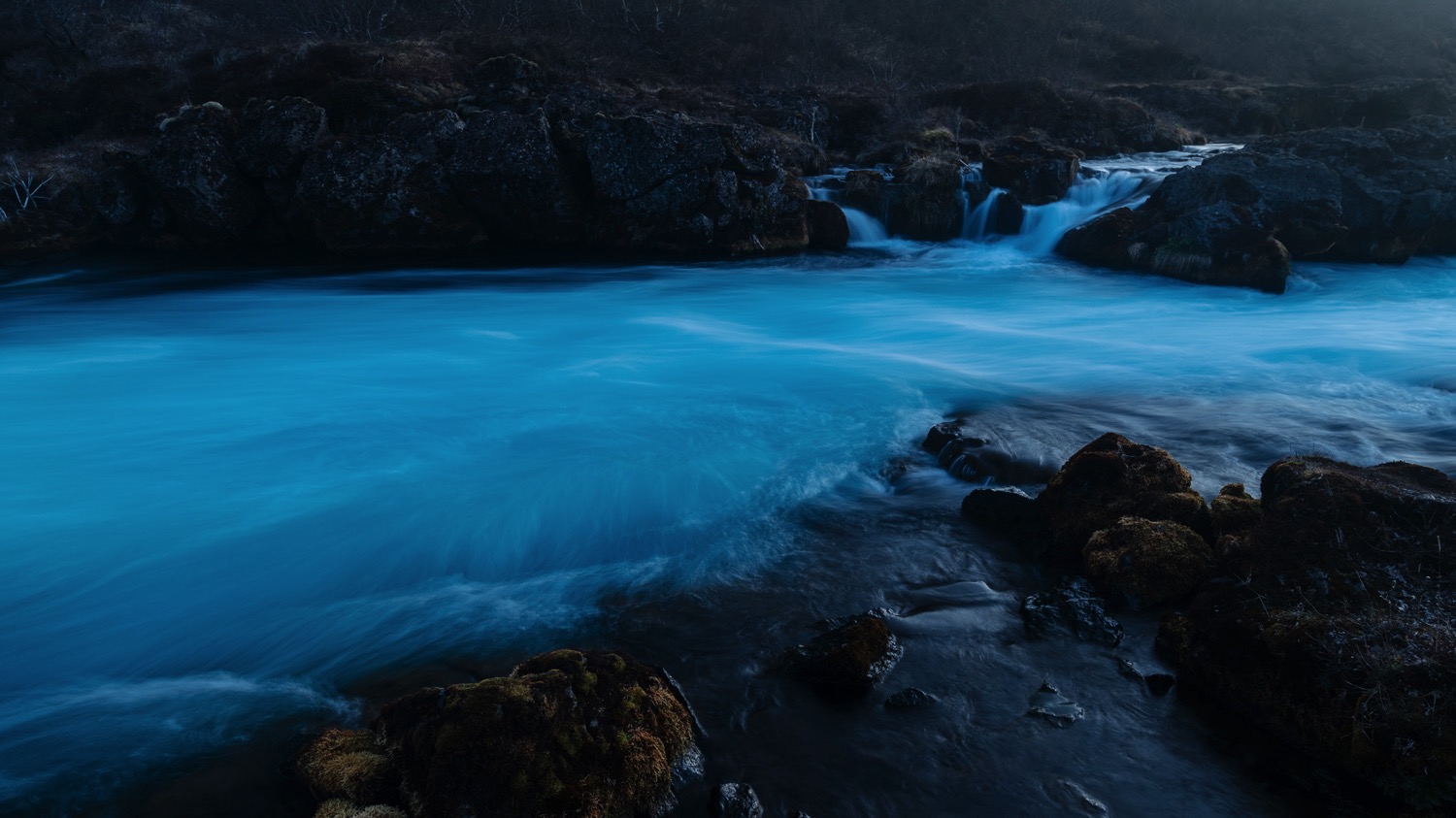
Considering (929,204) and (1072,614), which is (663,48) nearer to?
(929,204)

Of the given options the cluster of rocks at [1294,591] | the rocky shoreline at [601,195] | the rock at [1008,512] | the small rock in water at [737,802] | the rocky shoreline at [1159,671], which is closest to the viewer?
the rocky shoreline at [1159,671]

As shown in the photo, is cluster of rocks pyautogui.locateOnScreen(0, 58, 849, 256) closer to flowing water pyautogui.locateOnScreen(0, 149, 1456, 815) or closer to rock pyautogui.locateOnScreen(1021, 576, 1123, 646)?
flowing water pyautogui.locateOnScreen(0, 149, 1456, 815)

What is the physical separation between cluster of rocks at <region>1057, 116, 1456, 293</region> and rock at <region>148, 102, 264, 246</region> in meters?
18.1

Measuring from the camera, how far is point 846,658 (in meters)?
4.69

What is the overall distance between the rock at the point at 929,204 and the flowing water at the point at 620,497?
4.35 metres

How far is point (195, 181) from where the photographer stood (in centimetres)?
1703

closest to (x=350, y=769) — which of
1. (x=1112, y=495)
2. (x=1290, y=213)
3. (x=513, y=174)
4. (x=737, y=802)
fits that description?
(x=737, y=802)

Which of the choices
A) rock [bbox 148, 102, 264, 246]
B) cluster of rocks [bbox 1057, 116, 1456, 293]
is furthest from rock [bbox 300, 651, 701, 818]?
rock [bbox 148, 102, 264, 246]

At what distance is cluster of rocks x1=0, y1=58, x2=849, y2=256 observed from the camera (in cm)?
1705

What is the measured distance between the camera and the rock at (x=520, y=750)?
355cm

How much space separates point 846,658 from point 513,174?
48.2 ft

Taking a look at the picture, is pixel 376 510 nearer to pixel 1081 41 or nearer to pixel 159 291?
pixel 159 291

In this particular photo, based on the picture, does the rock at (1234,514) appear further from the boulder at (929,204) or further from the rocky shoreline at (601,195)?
the boulder at (929,204)

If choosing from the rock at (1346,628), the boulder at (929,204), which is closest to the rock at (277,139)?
the boulder at (929,204)
